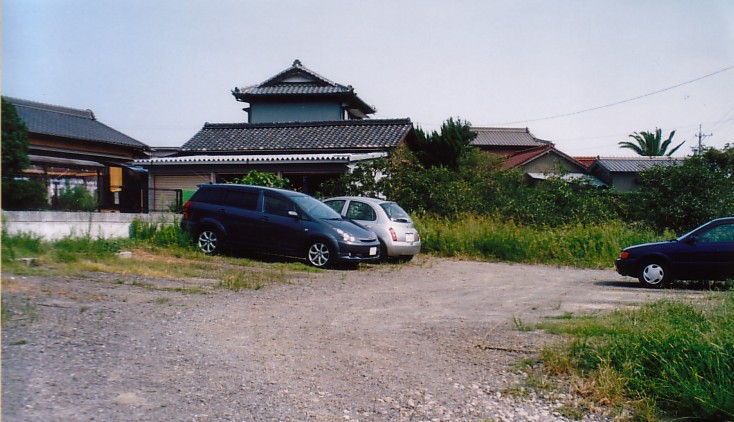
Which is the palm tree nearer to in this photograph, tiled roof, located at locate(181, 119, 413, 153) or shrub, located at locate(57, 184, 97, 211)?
tiled roof, located at locate(181, 119, 413, 153)

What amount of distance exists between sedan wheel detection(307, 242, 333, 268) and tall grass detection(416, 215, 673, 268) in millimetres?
4855

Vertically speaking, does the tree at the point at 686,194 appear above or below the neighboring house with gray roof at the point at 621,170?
below

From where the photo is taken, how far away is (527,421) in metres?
4.04

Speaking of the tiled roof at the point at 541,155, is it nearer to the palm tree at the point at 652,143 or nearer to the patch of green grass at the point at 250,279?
the palm tree at the point at 652,143

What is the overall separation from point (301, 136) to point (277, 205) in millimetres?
14283

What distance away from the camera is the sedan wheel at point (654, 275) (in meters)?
10.9

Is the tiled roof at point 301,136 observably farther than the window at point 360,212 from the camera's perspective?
Yes

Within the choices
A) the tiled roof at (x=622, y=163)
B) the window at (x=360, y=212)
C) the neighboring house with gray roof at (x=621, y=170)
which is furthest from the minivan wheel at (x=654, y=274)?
the tiled roof at (x=622, y=163)

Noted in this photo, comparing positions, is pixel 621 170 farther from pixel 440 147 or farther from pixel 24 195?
pixel 24 195

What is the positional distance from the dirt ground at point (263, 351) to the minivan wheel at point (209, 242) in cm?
340

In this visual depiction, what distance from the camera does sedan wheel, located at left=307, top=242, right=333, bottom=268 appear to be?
11945 mm

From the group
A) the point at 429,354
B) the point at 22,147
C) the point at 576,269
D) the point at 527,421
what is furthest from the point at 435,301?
the point at 576,269

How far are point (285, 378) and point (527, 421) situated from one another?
1892 mm

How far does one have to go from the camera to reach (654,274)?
10969 millimetres
